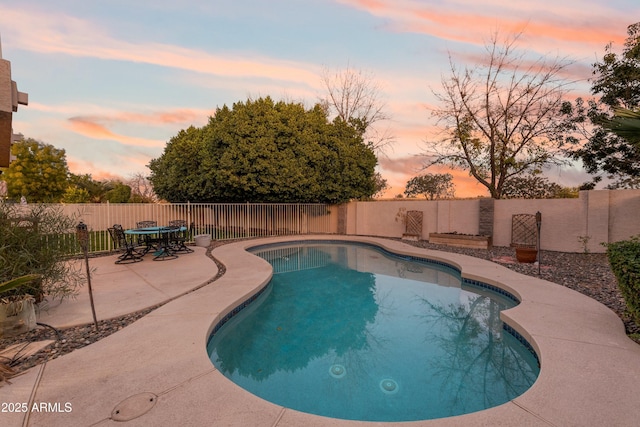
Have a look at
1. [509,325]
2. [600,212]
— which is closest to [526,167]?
[600,212]

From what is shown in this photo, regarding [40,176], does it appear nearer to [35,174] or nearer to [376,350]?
[35,174]

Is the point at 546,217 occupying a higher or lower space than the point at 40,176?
lower

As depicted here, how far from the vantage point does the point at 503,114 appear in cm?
1498

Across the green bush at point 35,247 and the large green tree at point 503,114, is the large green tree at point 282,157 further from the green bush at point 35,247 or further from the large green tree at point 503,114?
the green bush at point 35,247

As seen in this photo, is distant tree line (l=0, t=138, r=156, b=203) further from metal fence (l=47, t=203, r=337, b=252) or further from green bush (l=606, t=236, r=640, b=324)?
green bush (l=606, t=236, r=640, b=324)

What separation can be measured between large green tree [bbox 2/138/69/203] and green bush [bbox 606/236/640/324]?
37368 mm

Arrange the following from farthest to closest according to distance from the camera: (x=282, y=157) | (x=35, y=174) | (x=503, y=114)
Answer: (x=35, y=174), (x=503, y=114), (x=282, y=157)

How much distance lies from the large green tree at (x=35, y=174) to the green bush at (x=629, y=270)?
123ft

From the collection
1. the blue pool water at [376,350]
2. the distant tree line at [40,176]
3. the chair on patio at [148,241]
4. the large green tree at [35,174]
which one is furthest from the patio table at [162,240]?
the large green tree at [35,174]

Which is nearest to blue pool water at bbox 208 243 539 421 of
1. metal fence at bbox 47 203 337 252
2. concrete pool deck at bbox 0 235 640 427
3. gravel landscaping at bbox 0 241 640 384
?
concrete pool deck at bbox 0 235 640 427

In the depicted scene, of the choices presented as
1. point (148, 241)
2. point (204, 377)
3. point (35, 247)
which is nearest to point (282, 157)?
point (148, 241)

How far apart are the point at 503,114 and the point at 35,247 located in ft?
60.3

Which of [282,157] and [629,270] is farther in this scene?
[282,157]

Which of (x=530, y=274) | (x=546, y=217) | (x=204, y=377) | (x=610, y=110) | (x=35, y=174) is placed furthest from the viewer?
(x=35, y=174)
